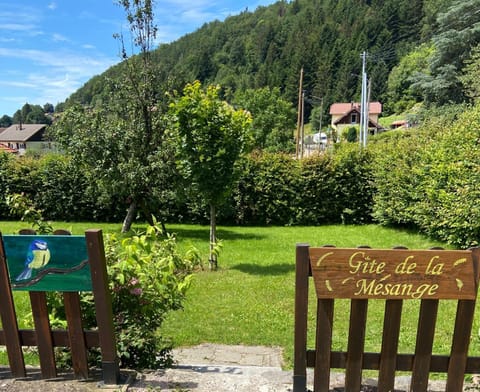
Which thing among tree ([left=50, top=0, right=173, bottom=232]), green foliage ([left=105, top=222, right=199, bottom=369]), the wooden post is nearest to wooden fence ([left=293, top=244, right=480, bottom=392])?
green foliage ([left=105, top=222, right=199, bottom=369])

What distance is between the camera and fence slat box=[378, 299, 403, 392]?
2.28 metres

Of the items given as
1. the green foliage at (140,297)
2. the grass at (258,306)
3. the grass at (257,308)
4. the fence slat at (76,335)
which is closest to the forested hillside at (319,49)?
the grass at (258,306)

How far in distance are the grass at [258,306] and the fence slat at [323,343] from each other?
1.22 meters

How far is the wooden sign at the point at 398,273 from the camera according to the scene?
7.19 feet

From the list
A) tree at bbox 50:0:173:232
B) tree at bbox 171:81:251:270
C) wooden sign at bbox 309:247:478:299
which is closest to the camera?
wooden sign at bbox 309:247:478:299

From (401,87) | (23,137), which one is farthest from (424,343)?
(23,137)

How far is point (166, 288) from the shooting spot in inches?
111

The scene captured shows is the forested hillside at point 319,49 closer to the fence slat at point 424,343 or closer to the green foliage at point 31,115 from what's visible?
the green foliage at point 31,115

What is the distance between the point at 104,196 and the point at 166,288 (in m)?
8.20

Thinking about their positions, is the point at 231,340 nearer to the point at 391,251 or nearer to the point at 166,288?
the point at 166,288

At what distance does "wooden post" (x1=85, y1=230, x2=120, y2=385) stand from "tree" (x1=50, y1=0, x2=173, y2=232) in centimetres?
682

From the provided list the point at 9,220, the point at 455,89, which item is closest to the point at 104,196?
the point at 9,220

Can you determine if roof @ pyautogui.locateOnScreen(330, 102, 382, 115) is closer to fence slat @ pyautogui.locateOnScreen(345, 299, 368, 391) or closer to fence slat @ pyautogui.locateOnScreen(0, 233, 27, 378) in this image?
fence slat @ pyautogui.locateOnScreen(345, 299, 368, 391)

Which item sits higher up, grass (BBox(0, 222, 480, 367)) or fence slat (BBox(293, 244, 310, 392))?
fence slat (BBox(293, 244, 310, 392))
